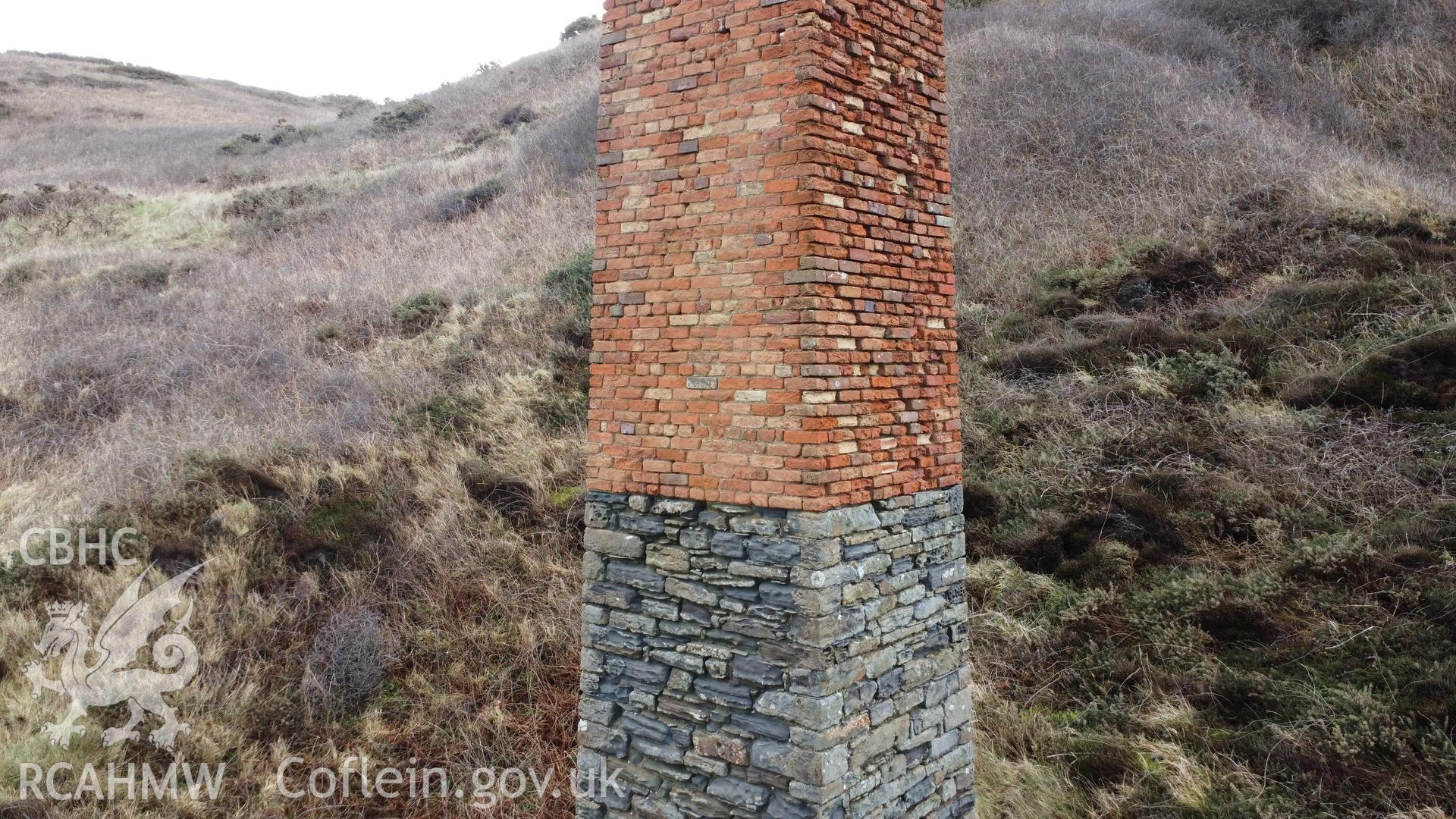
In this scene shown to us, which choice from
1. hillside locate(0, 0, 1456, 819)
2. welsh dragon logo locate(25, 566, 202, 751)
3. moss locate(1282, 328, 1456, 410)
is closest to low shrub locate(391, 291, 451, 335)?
hillside locate(0, 0, 1456, 819)

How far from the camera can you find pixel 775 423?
4.00 metres

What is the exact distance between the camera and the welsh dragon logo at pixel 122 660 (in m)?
6.31

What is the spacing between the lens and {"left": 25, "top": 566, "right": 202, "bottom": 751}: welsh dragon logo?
20.7 ft

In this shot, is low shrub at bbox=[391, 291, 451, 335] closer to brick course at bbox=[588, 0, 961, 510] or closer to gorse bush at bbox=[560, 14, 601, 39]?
brick course at bbox=[588, 0, 961, 510]

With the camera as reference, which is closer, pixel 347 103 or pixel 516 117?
pixel 516 117

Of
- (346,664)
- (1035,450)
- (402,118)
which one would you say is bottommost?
(346,664)

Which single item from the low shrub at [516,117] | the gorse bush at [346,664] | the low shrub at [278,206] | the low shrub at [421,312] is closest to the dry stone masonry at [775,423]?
the gorse bush at [346,664]

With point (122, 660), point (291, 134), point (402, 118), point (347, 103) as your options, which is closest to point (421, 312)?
point (122, 660)

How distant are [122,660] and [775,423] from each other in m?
6.22

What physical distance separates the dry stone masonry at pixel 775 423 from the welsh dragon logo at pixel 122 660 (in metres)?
4.07

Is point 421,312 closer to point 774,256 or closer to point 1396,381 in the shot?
point 774,256

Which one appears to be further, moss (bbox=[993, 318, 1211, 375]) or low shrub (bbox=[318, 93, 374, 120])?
low shrub (bbox=[318, 93, 374, 120])

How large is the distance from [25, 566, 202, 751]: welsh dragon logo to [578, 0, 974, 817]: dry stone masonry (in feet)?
13.3

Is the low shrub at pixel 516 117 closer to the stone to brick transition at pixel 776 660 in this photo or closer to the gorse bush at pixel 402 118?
the gorse bush at pixel 402 118
